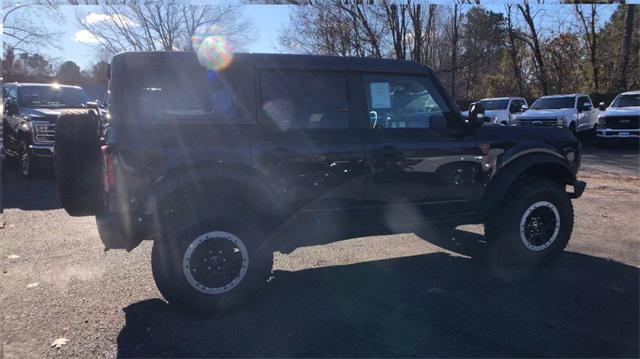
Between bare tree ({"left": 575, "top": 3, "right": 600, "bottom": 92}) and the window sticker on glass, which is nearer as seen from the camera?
the window sticker on glass

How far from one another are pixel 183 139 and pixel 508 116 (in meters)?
18.3

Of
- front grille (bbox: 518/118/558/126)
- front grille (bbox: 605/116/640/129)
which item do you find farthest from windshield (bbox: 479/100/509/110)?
front grille (bbox: 605/116/640/129)

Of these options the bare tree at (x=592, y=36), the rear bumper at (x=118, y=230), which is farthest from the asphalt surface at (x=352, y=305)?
the bare tree at (x=592, y=36)

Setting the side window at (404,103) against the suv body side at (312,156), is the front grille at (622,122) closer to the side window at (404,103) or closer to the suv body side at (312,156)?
the suv body side at (312,156)

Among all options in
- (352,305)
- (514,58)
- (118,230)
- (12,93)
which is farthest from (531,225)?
(514,58)

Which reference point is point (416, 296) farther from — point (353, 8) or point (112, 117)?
point (353, 8)

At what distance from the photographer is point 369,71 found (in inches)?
189

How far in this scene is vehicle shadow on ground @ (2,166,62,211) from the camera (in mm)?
8711

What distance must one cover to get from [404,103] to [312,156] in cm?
117

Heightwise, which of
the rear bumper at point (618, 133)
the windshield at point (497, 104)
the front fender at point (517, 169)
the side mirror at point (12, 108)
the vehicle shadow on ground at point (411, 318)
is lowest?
the vehicle shadow on ground at point (411, 318)

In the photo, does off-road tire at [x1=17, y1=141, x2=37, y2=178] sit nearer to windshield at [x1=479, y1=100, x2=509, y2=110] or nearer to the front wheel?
the front wheel

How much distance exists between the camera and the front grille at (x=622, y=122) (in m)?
17.7

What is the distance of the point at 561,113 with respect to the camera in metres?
18.4

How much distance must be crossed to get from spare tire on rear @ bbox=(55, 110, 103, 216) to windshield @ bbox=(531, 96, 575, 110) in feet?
60.1
